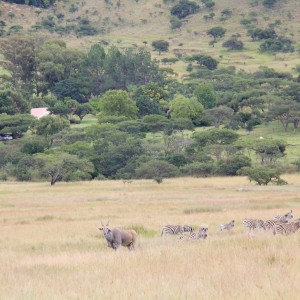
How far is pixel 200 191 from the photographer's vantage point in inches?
1700

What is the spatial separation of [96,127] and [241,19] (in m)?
82.3

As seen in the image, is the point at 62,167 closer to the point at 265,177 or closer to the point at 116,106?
the point at 265,177

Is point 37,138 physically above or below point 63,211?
below

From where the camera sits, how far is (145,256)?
13.6 metres

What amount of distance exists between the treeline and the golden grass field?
18996mm

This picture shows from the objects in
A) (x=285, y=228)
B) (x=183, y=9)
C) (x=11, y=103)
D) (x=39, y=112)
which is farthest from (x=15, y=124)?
(x=183, y=9)

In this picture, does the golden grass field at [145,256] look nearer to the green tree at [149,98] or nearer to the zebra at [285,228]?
the zebra at [285,228]

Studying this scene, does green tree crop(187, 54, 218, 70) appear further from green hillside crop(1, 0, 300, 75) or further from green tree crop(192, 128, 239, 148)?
green tree crop(192, 128, 239, 148)

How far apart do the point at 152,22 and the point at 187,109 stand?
74.3 metres

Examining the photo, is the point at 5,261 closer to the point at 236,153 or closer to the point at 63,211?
the point at 63,211

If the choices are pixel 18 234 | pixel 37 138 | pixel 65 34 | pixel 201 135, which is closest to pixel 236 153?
pixel 201 135

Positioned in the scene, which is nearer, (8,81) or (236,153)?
(236,153)

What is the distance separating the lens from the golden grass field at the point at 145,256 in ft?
32.7

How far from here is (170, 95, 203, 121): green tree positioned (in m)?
79.3
